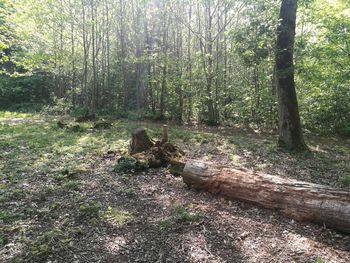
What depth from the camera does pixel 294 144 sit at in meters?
9.15

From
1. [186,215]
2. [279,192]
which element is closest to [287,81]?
[279,192]

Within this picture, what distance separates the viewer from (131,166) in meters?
6.99

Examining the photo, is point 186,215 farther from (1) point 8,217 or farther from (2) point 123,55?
(2) point 123,55

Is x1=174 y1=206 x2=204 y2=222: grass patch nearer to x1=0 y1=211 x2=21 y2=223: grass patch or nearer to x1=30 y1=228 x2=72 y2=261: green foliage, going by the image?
x1=30 y1=228 x2=72 y2=261: green foliage

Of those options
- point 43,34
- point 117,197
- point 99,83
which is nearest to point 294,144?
point 117,197

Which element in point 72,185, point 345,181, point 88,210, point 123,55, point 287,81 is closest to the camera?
point 88,210

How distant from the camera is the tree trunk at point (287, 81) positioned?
883 cm

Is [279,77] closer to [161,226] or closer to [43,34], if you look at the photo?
[161,226]

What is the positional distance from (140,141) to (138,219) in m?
3.51

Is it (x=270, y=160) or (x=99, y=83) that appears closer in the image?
(x=270, y=160)

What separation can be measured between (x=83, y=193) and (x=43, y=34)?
64.5 ft

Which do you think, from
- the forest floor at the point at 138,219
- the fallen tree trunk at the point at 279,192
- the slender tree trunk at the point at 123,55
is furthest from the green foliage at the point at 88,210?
the slender tree trunk at the point at 123,55

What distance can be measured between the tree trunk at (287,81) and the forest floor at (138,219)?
105 cm

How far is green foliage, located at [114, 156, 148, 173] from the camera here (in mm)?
6979
